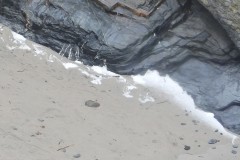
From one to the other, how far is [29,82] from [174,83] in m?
1.97

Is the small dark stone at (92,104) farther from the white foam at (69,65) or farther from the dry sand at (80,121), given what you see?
the white foam at (69,65)

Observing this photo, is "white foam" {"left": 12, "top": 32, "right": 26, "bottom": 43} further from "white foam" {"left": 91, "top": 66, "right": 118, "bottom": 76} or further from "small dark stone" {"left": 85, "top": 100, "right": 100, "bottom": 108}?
"small dark stone" {"left": 85, "top": 100, "right": 100, "bottom": 108}

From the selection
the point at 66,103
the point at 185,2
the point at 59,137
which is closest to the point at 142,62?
the point at 185,2

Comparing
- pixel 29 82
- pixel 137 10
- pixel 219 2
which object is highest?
pixel 219 2

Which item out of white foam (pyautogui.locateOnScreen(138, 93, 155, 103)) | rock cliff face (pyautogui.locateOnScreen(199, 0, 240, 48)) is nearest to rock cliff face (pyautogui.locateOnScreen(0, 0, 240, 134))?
rock cliff face (pyautogui.locateOnScreen(199, 0, 240, 48))

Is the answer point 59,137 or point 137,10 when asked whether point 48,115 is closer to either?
point 59,137

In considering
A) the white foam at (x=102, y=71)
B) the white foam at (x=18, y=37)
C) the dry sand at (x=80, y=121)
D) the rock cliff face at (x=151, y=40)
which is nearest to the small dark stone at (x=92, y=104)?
the dry sand at (x=80, y=121)

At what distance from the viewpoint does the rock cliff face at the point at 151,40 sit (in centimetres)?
631

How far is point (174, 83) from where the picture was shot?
6.34 metres

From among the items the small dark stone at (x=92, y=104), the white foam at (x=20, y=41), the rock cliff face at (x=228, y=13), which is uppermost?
the rock cliff face at (x=228, y=13)

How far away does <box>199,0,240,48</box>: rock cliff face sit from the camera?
18.9 feet

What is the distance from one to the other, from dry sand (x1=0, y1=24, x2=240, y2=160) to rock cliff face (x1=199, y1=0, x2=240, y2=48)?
3.95 feet

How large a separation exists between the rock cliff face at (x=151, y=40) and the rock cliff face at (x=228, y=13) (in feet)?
0.91

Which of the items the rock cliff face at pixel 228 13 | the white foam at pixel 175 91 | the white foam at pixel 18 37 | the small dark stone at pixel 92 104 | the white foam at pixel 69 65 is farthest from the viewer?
the white foam at pixel 18 37
